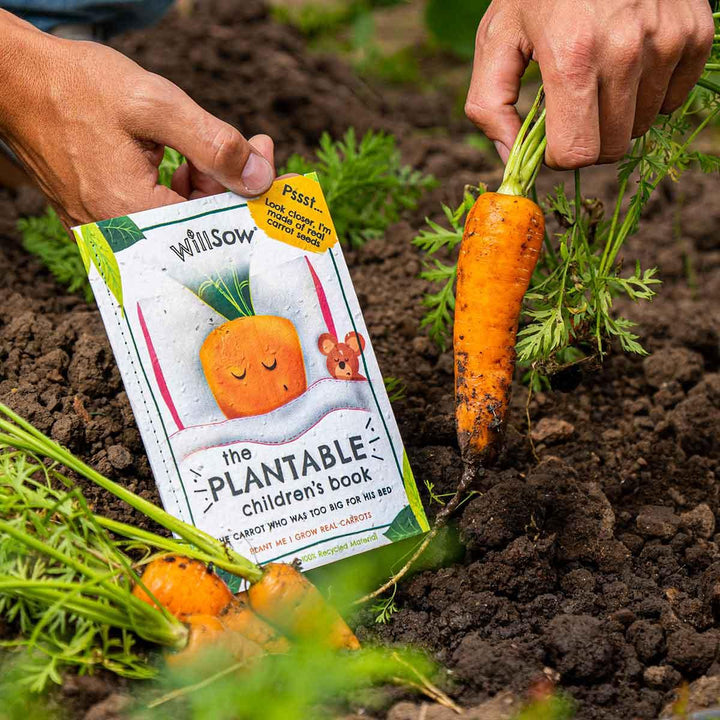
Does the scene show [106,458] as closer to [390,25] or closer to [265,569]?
[265,569]

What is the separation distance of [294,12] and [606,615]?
4.77 m

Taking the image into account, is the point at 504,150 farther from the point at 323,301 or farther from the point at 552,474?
the point at 552,474

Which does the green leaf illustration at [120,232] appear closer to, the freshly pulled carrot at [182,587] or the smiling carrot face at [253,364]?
the smiling carrot face at [253,364]

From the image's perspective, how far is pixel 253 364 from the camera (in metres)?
2.07

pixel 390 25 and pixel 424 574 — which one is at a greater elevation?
pixel 390 25

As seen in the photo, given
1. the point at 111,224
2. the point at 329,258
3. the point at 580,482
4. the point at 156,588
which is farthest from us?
the point at 580,482

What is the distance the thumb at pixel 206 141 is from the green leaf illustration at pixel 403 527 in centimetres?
81

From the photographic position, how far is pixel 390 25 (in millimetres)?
5883

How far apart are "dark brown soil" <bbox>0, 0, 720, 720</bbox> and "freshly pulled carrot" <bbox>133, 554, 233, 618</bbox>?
0.20 meters

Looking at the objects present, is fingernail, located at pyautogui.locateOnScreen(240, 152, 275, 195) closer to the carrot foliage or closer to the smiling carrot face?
the smiling carrot face

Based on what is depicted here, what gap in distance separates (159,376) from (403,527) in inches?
25.5

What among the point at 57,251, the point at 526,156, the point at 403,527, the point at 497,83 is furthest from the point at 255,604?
the point at 57,251

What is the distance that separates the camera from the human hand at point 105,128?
2.05m

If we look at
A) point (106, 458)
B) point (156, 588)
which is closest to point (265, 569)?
point (156, 588)
